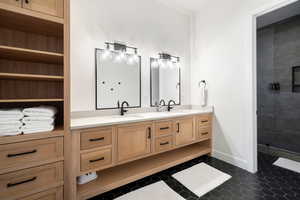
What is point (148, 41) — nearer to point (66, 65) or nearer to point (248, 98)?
point (66, 65)

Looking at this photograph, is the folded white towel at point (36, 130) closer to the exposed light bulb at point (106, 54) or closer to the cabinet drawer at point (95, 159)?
the cabinet drawer at point (95, 159)

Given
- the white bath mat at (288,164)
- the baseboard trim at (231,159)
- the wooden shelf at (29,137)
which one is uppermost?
the wooden shelf at (29,137)

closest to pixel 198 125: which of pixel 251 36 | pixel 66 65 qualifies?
pixel 251 36

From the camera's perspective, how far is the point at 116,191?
6.05ft

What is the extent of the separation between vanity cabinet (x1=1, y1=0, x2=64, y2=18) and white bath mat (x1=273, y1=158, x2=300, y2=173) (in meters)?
3.67

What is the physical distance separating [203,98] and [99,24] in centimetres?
222

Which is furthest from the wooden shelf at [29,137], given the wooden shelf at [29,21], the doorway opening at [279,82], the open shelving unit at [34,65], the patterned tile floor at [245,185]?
the doorway opening at [279,82]

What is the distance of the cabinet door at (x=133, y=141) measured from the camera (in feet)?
5.84

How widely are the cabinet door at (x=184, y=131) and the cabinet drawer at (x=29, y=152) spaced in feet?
5.12

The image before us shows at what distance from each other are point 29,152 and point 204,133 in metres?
2.49

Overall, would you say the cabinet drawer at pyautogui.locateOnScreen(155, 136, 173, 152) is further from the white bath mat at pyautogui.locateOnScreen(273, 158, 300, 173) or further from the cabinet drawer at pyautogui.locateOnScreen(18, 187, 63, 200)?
the white bath mat at pyautogui.locateOnScreen(273, 158, 300, 173)

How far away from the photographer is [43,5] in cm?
134

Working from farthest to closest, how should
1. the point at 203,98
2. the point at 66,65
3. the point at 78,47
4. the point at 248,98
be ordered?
1. the point at 203,98
2. the point at 248,98
3. the point at 78,47
4. the point at 66,65

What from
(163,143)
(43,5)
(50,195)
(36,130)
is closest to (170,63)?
(163,143)
